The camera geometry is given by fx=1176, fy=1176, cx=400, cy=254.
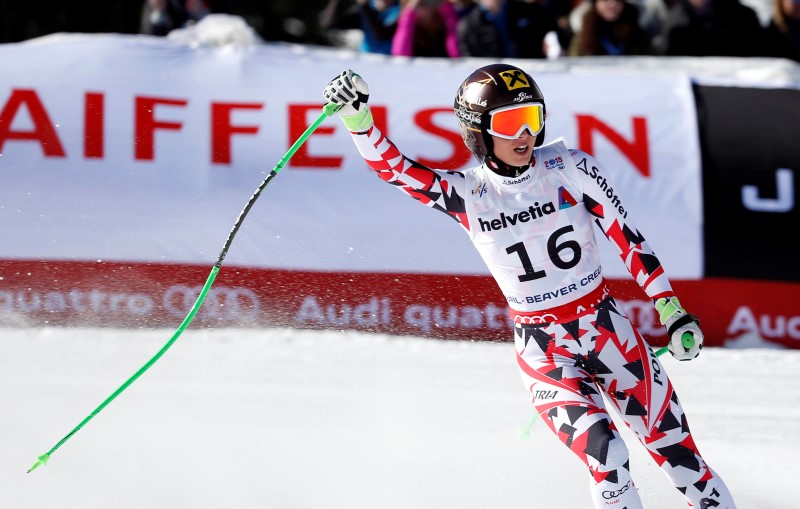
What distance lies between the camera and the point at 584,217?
4.61 m

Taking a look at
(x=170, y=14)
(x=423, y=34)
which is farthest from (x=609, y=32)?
(x=170, y=14)

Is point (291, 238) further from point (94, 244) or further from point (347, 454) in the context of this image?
point (347, 454)

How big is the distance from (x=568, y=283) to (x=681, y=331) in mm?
461

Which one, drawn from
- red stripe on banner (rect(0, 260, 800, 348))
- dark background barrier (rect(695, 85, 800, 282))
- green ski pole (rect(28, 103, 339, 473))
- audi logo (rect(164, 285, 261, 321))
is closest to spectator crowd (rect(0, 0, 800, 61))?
dark background barrier (rect(695, 85, 800, 282))

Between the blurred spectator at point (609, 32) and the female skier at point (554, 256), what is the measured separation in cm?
462

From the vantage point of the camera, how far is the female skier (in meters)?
4.43

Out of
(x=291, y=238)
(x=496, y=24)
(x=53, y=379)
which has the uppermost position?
(x=496, y=24)

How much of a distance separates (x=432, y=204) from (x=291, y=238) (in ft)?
9.11

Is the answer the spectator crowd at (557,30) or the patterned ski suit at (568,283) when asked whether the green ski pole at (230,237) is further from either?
the spectator crowd at (557,30)

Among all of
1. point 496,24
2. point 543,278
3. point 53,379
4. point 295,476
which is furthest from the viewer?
point 496,24

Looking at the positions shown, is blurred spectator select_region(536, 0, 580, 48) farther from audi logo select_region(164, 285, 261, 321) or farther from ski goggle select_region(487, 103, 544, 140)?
ski goggle select_region(487, 103, 544, 140)

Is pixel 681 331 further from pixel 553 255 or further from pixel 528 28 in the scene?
pixel 528 28

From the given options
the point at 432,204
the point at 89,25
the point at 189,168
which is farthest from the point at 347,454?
the point at 89,25

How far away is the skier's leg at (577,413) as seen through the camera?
13.7ft
